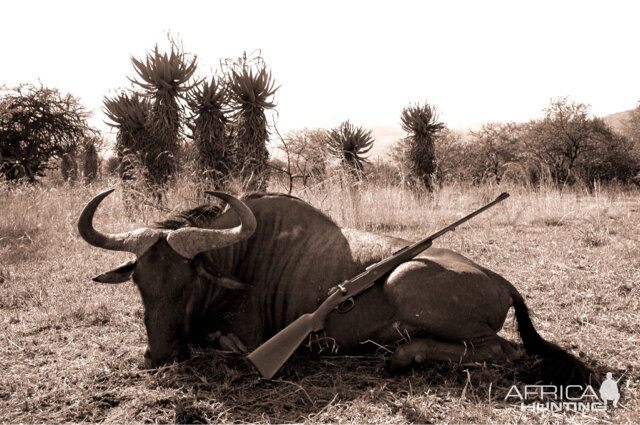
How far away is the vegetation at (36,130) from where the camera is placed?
17953 mm

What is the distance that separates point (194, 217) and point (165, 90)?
23.9 feet

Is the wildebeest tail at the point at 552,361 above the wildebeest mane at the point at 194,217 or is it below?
below

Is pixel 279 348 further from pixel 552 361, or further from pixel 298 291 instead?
pixel 552 361

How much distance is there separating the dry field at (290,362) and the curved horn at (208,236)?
832mm

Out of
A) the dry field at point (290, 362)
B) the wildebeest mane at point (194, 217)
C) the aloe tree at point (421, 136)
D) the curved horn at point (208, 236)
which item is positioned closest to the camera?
the dry field at point (290, 362)

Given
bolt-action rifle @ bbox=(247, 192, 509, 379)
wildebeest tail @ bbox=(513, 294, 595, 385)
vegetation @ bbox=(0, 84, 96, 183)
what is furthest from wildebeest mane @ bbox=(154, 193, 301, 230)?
vegetation @ bbox=(0, 84, 96, 183)

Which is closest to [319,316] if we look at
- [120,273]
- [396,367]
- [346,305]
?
[346,305]

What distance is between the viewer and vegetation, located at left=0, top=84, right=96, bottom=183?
1795 cm

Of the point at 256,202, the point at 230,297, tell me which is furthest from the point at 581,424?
the point at 256,202

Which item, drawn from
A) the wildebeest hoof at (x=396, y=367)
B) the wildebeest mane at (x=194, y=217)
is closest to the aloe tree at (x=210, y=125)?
the wildebeest mane at (x=194, y=217)

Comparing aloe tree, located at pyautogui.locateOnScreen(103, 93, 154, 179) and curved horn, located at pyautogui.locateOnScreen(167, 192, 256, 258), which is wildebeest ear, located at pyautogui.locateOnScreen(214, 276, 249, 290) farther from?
aloe tree, located at pyautogui.locateOnScreen(103, 93, 154, 179)

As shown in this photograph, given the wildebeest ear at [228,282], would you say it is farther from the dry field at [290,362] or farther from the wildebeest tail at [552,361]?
the wildebeest tail at [552,361]

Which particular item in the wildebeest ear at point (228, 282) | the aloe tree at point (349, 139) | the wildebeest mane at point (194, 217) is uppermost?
the aloe tree at point (349, 139)

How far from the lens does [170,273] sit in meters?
3.60
